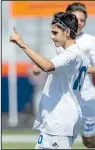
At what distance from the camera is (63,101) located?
670 cm

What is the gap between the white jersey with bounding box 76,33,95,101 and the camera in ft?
26.6

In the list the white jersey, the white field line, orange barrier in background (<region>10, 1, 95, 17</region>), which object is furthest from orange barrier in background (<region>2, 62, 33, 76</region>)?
the white jersey

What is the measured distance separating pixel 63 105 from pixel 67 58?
45 cm

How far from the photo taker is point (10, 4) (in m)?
14.1

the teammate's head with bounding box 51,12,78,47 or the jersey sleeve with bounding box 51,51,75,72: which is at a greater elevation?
the teammate's head with bounding box 51,12,78,47

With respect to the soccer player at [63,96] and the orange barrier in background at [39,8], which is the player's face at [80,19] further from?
the orange barrier in background at [39,8]

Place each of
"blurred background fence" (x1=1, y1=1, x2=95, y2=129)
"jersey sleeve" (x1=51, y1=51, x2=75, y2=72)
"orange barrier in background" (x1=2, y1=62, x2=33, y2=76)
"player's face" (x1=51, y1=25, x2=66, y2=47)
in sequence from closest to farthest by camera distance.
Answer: "jersey sleeve" (x1=51, y1=51, x2=75, y2=72) < "player's face" (x1=51, y1=25, x2=66, y2=47) < "blurred background fence" (x1=1, y1=1, x2=95, y2=129) < "orange barrier in background" (x1=2, y1=62, x2=33, y2=76)

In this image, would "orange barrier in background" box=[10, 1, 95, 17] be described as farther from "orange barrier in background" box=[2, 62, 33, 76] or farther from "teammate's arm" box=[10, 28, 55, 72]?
"teammate's arm" box=[10, 28, 55, 72]

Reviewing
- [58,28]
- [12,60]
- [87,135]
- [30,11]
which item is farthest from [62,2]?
[58,28]

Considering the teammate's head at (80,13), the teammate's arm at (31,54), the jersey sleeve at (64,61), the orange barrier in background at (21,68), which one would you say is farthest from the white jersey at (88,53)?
the orange barrier in background at (21,68)

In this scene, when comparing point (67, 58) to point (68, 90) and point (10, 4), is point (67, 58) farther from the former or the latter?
point (10, 4)

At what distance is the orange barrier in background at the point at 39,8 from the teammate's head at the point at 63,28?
6883mm

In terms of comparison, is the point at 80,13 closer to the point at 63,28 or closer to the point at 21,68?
the point at 63,28

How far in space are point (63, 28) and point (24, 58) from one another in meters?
7.88
